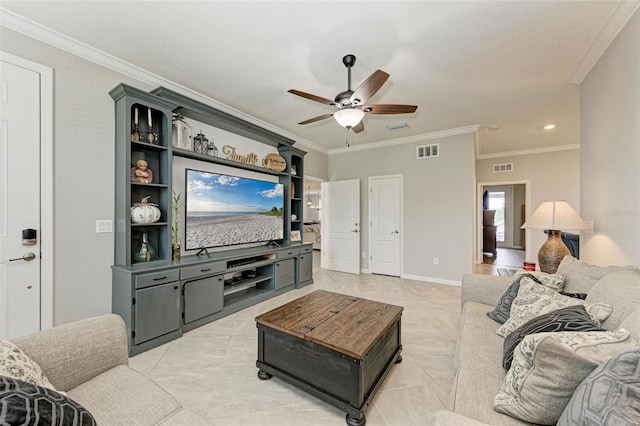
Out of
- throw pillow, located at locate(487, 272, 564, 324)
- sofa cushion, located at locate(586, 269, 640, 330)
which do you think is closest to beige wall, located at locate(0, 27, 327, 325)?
throw pillow, located at locate(487, 272, 564, 324)

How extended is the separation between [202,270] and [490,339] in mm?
2647

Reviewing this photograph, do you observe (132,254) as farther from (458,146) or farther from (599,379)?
(458,146)

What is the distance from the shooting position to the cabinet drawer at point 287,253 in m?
3.91

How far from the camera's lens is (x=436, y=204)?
4730mm

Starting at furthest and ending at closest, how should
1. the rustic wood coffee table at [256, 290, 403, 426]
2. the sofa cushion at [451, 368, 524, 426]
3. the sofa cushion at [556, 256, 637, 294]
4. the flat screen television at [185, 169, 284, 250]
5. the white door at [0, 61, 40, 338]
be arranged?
the flat screen television at [185, 169, 284, 250]
the white door at [0, 61, 40, 338]
the sofa cushion at [556, 256, 637, 294]
the rustic wood coffee table at [256, 290, 403, 426]
the sofa cushion at [451, 368, 524, 426]

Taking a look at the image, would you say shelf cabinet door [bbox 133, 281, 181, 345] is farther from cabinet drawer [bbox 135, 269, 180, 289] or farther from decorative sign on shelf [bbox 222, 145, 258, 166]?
decorative sign on shelf [bbox 222, 145, 258, 166]

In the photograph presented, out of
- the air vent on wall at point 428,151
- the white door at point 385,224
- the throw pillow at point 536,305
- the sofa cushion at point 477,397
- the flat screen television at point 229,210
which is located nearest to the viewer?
the sofa cushion at point 477,397

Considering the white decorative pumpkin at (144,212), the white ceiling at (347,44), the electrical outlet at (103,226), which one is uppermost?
the white ceiling at (347,44)

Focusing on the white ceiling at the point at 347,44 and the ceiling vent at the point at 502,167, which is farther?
the ceiling vent at the point at 502,167

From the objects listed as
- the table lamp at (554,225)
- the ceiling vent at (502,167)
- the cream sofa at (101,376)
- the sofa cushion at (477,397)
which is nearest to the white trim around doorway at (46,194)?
the cream sofa at (101,376)

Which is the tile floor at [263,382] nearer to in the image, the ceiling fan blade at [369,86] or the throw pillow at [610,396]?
the throw pillow at [610,396]

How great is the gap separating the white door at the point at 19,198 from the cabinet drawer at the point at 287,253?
2454 mm

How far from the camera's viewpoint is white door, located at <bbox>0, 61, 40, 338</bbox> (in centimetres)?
196

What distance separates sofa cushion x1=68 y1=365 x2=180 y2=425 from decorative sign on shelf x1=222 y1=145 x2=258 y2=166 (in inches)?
109
